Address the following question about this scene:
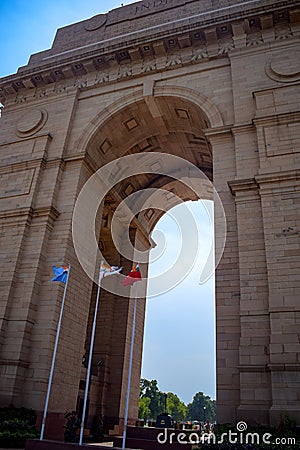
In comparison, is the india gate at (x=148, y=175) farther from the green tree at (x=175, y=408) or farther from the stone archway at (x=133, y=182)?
the green tree at (x=175, y=408)

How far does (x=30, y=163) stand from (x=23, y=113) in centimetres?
464

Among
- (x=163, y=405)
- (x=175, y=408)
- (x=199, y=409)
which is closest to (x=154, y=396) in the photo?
(x=163, y=405)

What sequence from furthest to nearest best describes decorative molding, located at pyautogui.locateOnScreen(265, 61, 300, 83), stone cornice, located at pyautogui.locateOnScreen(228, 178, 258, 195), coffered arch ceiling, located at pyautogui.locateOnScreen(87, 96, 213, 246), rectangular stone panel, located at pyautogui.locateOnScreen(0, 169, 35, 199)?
1. coffered arch ceiling, located at pyautogui.locateOnScreen(87, 96, 213, 246)
2. rectangular stone panel, located at pyautogui.locateOnScreen(0, 169, 35, 199)
3. decorative molding, located at pyautogui.locateOnScreen(265, 61, 300, 83)
4. stone cornice, located at pyautogui.locateOnScreen(228, 178, 258, 195)

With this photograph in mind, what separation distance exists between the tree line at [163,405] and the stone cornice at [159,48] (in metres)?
68.6

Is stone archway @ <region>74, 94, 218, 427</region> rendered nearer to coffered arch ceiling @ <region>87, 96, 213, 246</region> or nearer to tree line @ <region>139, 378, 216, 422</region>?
coffered arch ceiling @ <region>87, 96, 213, 246</region>

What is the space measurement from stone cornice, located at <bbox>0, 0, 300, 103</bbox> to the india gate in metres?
0.07

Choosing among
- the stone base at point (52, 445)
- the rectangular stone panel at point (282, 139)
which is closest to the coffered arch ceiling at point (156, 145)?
the rectangular stone panel at point (282, 139)

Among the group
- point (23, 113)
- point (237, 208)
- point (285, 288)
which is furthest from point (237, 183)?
point (23, 113)

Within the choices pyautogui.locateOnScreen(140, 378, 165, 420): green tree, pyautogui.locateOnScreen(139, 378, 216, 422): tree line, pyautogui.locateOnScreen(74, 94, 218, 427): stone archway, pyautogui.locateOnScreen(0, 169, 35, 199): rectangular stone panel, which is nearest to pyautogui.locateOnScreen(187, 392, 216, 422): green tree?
pyautogui.locateOnScreen(139, 378, 216, 422): tree line

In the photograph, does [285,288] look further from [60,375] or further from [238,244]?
[60,375]

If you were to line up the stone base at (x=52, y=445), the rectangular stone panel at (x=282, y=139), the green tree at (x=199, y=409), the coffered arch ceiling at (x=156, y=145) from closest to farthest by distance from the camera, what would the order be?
the stone base at (x=52, y=445) < the rectangular stone panel at (x=282, y=139) < the coffered arch ceiling at (x=156, y=145) < the green tree at (x=199, y=409)

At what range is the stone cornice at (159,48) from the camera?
56.4 ft

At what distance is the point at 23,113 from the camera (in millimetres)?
21266

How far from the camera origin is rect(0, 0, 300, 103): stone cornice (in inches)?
677
